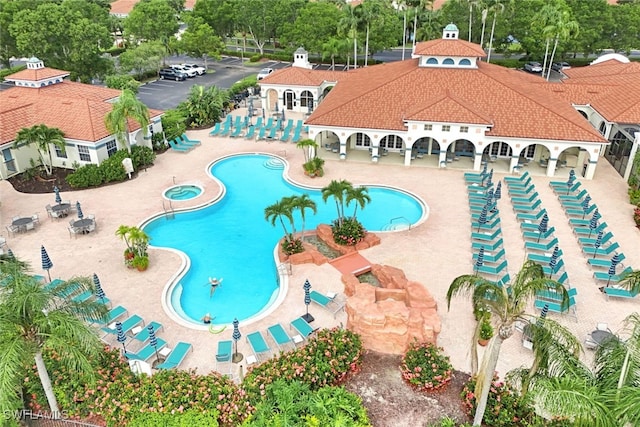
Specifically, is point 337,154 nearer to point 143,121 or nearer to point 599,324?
point 143,121

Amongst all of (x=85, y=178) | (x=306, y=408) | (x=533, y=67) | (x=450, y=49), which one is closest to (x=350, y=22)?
(x=450, y=49)

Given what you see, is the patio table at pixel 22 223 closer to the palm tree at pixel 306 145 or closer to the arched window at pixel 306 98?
the palm tree at pixel 306 145

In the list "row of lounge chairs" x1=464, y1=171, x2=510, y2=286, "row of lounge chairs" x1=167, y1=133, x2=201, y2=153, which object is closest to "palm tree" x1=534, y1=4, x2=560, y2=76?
"row of lounge chairs" x1=464, y1=171, x2=510, y2=286

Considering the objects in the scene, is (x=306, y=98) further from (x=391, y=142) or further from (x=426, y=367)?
(x=426, y=367)

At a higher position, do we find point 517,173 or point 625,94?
point 625,94

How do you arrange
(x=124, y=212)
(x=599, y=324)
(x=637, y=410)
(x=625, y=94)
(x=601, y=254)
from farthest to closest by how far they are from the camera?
1. (x=625, y=94)
2. (x=124, y=212)
3. (x=601, y=254)
4. (x=599, y=324)
5. (x=637, y=410)

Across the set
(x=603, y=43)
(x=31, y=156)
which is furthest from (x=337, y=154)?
(x=603, y=43)
